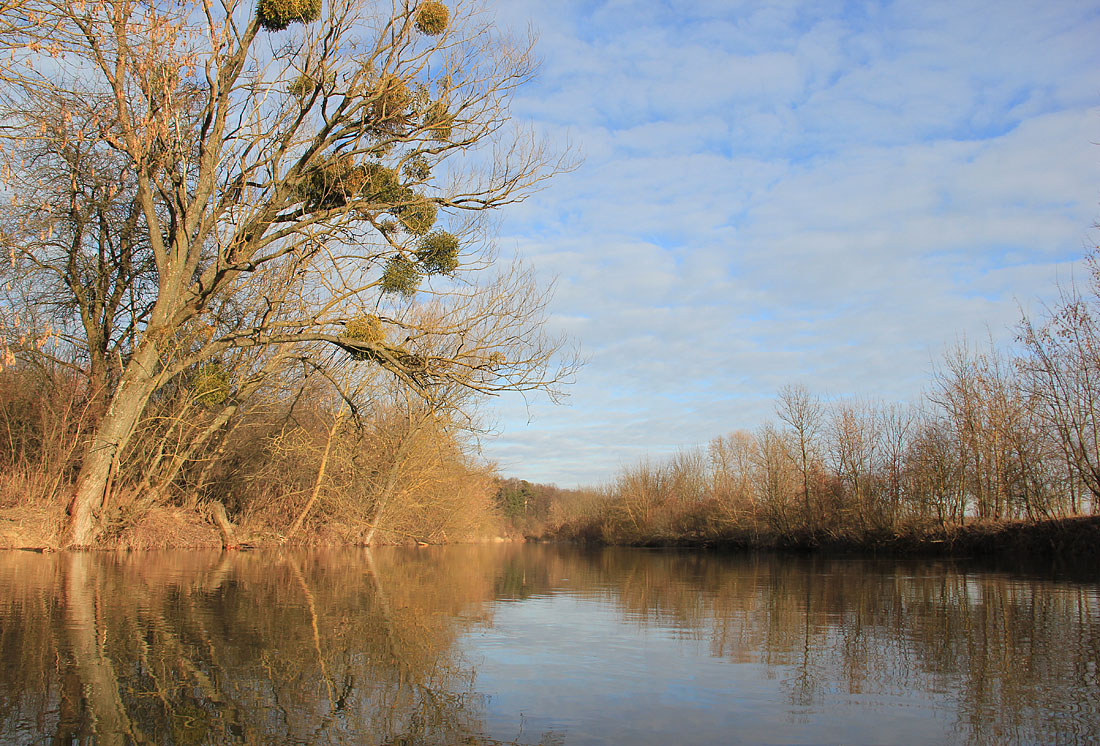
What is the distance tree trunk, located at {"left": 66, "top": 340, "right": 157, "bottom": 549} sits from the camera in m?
12.2

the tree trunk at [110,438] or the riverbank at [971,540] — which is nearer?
the tree trunk at [110,438]

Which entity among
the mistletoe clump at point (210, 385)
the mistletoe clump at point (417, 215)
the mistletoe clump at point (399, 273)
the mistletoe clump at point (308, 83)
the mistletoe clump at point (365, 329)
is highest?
the mistletoe clump at point (308, 83)

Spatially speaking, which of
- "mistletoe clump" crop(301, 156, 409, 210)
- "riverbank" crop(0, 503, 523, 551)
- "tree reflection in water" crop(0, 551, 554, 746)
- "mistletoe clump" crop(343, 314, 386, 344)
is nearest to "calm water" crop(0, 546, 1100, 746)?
"tree reflection in water" crop(0, 551, 554, 746)

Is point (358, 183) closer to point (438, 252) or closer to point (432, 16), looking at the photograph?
point (438, 252)

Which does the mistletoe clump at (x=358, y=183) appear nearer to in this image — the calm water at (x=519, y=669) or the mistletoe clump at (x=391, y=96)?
the mistletoe clump at (x=391, y=96)

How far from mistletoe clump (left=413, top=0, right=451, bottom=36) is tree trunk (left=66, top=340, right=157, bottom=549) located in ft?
23.4

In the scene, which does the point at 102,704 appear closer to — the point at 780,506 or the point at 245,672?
the point at 245,672

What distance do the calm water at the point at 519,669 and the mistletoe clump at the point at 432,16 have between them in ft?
30.1

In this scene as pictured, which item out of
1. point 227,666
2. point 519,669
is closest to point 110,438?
point 227,666

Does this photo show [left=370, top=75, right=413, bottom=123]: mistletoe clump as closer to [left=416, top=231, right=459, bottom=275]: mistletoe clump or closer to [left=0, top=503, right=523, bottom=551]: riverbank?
[left=416, top=231, right=459, bottom=275]: mistletoe clump

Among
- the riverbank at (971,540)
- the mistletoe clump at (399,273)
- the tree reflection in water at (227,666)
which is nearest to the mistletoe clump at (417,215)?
the mistletoe clump at (399,273)

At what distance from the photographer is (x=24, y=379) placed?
50.1ft

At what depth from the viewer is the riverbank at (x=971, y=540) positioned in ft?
→ 61.1

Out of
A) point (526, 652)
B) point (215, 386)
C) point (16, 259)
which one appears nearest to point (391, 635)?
point (526, 652)
